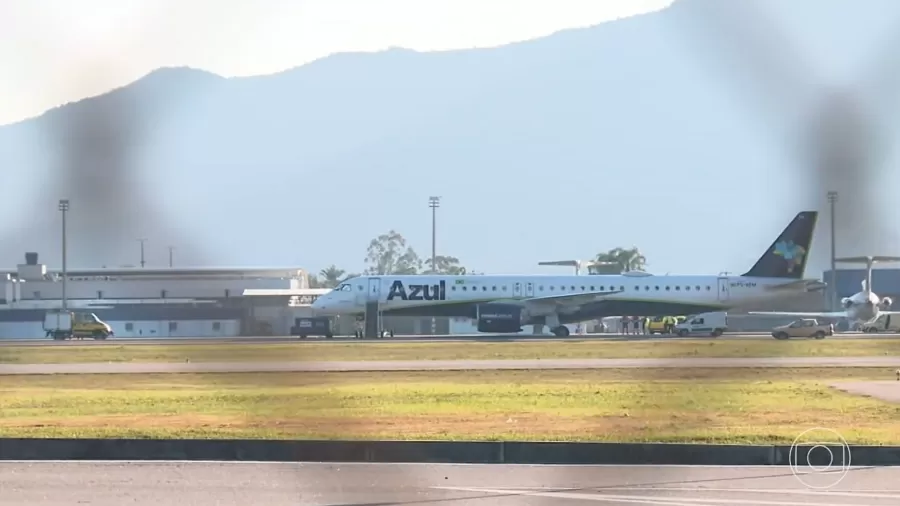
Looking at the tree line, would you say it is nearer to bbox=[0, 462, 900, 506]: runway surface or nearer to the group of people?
the group of people

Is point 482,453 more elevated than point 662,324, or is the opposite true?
point 482,453

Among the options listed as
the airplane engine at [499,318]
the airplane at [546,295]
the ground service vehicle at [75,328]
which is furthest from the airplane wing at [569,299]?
the ground service vehicle at [75,328]

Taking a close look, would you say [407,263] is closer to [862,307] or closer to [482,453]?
[862,307]

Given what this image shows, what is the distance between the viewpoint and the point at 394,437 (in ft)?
56.4

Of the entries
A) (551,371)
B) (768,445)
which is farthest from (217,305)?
(768,445)

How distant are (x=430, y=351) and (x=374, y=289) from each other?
64.7 ft

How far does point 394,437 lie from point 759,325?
77012 millimetres

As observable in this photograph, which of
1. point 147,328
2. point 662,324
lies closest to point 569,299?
point 662,324

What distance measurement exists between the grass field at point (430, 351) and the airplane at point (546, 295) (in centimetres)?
1131

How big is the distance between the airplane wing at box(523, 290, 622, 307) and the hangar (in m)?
13.4

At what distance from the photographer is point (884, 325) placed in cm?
7750

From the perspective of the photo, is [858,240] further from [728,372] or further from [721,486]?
[728,372]

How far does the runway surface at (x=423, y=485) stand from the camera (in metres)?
12.1

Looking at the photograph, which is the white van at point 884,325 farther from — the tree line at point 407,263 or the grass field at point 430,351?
the grass field at point 430,351
